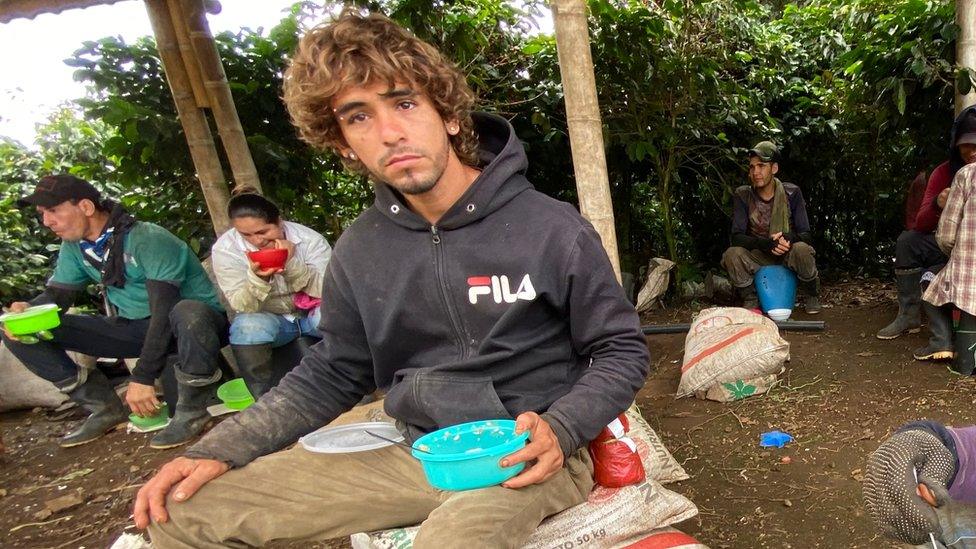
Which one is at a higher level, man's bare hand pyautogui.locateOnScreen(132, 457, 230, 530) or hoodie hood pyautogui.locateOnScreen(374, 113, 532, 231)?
hoodie hood pyautogui.locateOnScreen(374, 113, 532, 231)

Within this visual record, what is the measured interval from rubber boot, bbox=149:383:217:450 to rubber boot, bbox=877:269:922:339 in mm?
4576

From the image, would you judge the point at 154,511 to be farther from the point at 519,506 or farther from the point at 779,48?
the point at 779,48

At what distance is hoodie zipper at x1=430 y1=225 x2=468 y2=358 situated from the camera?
5.45ft

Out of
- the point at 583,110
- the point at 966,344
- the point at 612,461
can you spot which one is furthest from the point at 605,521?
the point at 966,344

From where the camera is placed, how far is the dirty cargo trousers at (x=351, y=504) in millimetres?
1328

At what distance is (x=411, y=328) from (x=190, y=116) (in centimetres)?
297

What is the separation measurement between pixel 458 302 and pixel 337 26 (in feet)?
2.87

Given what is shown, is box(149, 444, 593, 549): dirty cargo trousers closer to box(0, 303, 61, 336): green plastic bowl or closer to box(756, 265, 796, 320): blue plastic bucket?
box(0, 303, 61, 336): green plastic bowl

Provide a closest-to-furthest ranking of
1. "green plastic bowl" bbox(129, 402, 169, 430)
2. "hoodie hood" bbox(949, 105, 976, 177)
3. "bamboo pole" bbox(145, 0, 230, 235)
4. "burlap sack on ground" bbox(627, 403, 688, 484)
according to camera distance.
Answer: "burlap sack on ground" bbox(627, 403, 688, 484) < "hoodie hood" bbox(949, 105, 976, 177) < "bamboo pole" bbox(145, 0, 230, 235) < "green plastic bowl" bbox(129, 402, 169, 430)

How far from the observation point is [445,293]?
1660 mm

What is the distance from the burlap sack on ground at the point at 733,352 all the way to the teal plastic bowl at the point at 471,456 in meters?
2.47

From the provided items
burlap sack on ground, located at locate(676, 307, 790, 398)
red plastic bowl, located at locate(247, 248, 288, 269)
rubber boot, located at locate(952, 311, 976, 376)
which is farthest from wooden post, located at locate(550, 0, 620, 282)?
rubber boot, located at locate(952, 311, 976, 376)

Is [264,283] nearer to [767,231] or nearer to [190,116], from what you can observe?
[190,116]

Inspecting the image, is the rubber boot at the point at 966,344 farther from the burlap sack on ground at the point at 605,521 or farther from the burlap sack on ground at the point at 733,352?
the burlap sack on ground at the point at 605,521
